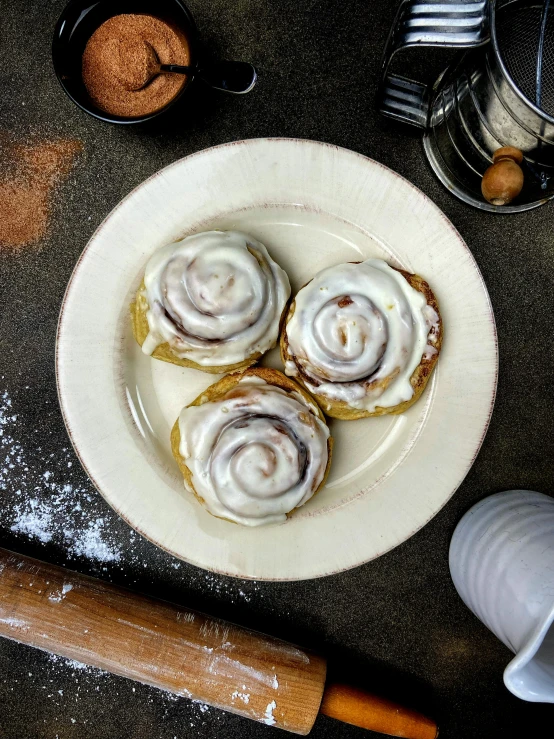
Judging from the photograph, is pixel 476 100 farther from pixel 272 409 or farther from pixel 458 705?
pixel 458 705

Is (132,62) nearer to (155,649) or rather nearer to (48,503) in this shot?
(48,503)

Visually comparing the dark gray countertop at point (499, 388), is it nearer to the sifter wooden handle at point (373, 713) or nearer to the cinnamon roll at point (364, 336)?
the sifter wooden handle at point (373, 713)

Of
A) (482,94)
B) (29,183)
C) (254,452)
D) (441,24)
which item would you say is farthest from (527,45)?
(29,183)

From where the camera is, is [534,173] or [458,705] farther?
[458,705]

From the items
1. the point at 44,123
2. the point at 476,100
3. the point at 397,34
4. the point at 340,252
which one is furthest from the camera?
the point at 44,123

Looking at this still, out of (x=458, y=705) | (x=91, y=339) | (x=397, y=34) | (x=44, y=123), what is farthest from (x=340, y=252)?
(x=458, y=705)

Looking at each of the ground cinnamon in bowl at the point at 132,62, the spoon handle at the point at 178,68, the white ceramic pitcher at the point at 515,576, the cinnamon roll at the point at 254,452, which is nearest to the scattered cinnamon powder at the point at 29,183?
the ground cinnamon in bowl at the point at 132,62

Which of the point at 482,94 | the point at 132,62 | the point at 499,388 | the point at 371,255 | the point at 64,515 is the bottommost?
the point at 64,515
